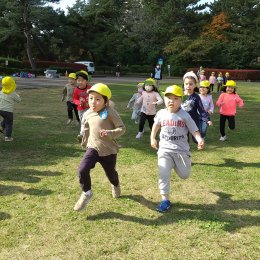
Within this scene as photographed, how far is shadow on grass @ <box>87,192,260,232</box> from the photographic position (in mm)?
4426

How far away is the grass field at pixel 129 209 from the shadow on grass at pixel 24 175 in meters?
0.02

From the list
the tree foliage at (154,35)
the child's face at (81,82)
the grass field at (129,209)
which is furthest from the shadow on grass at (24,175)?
the tree foliage at (154,35)

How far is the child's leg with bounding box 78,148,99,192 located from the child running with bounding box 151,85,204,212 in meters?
0.86

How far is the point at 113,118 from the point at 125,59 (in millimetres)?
53850

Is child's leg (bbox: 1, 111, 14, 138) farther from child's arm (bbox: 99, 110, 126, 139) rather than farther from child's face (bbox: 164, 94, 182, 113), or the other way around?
child's face (bbox: 164, 94, 182, 113)

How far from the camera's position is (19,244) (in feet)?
12.7

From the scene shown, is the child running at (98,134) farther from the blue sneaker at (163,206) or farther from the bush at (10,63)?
the bush at (10,63)

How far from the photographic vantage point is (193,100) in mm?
6746

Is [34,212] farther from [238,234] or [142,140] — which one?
[142,140]

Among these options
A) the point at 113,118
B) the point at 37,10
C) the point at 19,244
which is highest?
the point at 37,10

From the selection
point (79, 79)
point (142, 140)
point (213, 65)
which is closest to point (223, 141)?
point (142, 140)

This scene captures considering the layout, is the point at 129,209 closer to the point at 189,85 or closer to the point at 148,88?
the point at 189,85

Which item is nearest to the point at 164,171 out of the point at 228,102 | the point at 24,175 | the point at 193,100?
the point at 193,100

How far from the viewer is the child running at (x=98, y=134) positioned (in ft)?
15.0
